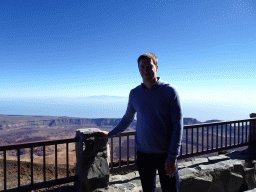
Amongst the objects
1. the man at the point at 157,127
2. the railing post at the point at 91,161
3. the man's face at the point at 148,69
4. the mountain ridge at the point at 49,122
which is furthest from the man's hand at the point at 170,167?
the mountain ridge at the point at 49,122

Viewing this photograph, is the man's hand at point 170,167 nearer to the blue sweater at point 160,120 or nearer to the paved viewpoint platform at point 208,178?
the blue sweater at point 160,120

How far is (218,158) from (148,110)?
4127 mm

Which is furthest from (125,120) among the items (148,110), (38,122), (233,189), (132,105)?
(38,122)

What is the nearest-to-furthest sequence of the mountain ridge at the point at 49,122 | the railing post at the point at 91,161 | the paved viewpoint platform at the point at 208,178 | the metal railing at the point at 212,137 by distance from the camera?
the railing post at the point at 91,161 → the paved viewpoint platform at the point at 208,178 → the metal railing at the point at 212,137 → the mountain ridge at the point at 49,122

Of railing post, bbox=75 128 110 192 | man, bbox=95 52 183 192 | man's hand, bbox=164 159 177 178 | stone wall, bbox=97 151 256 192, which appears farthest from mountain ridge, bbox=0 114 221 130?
man's hand, bbox=164 159 177 178

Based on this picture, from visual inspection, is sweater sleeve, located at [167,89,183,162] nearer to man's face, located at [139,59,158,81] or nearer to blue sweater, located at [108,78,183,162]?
blue sweater, located at [108,78,183,162]

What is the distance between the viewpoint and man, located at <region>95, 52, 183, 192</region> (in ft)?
5.18

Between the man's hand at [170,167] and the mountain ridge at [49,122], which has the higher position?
the man's hand at [170,167]

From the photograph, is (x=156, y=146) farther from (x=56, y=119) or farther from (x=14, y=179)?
(x=56, y=119)

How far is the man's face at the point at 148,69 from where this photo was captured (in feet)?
5.48

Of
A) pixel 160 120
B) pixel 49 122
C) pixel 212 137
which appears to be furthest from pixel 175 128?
pixel 49 122

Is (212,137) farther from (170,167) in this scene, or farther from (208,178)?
(170,167)

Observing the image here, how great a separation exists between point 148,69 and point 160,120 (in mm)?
532

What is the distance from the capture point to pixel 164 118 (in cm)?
163
